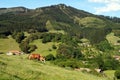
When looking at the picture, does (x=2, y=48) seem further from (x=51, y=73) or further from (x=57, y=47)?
(x=51, y=73)

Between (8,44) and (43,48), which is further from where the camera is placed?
(8,44)

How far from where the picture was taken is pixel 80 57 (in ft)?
535

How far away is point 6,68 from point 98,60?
11662 centimetres

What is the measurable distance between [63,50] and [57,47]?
42.4 ft

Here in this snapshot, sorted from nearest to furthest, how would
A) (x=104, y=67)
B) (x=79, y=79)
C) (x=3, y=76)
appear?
1. (x=3, y=76)
2. (x=79, y=79)
3. (x=104, y=67)

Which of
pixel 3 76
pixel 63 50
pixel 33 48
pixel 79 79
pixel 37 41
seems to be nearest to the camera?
pixel 3 76

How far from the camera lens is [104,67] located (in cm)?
12938

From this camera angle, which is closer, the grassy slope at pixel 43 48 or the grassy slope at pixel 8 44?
the grassy slope at pixel 43 48

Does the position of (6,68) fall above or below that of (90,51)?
above

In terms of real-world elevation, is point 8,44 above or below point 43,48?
below

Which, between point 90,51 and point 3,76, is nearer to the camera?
point 3,76

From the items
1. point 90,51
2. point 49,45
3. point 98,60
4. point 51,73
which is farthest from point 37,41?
point 51,73

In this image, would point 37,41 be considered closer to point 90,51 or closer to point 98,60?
point 90,51

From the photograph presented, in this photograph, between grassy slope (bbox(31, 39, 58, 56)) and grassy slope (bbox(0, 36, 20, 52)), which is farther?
grassy slope (bbox(0, 36, 20, 52))
